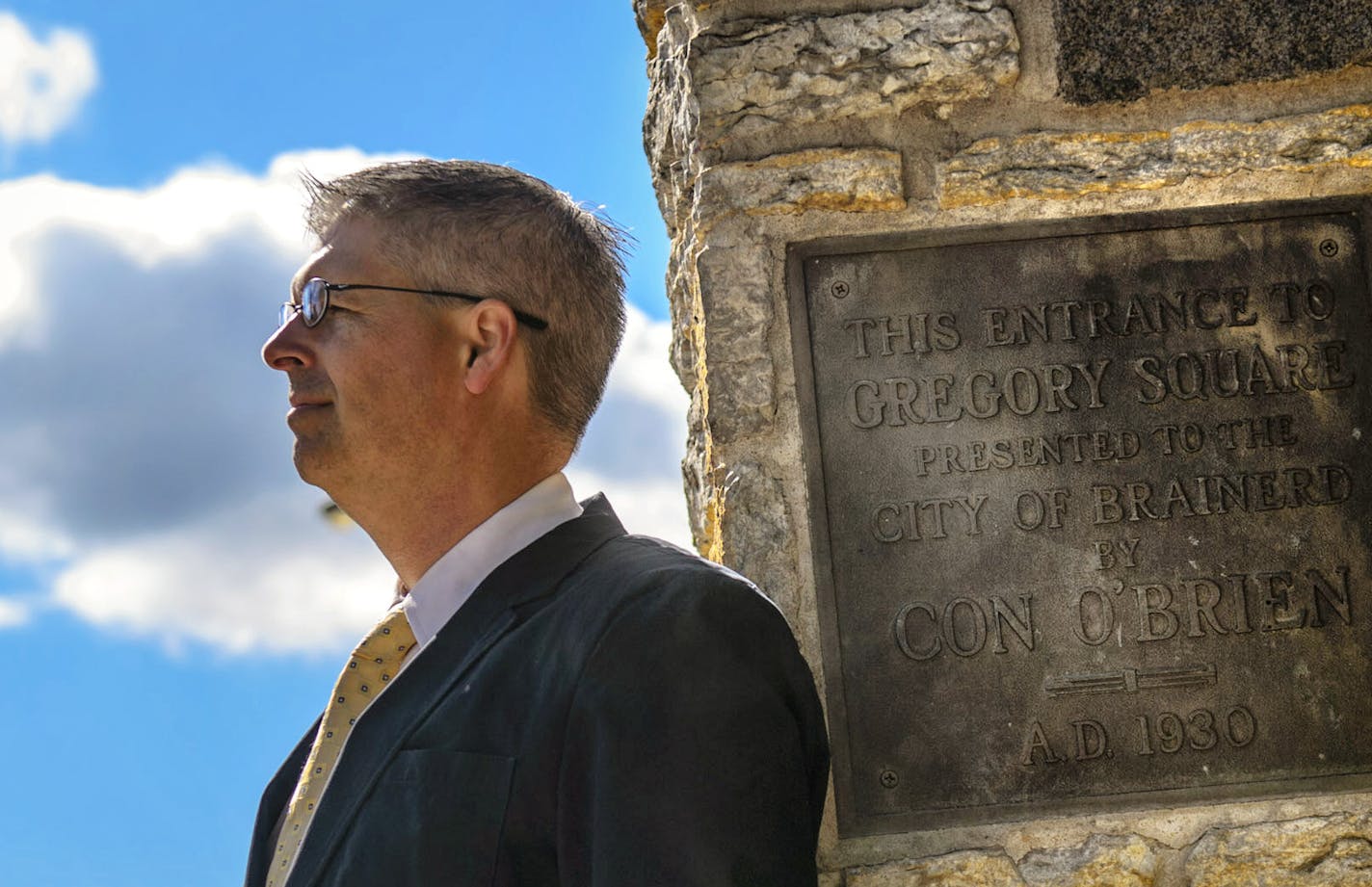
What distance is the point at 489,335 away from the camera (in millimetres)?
1804

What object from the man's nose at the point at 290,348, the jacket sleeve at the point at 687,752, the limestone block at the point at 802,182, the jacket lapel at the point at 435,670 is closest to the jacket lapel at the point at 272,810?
the jacket lapel at the point at 435,670

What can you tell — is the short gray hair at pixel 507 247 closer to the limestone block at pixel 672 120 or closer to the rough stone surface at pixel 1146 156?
the limestone block at pixel 672 120

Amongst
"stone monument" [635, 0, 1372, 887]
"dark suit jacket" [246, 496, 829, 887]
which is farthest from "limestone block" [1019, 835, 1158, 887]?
"dark suit jacket" [246, 496, 829, 887]

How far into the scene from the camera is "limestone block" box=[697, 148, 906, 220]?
92.6 inches

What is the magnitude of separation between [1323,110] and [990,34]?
2.08 feet

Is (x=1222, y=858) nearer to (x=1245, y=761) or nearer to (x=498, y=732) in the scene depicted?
(x=1245, y=761)

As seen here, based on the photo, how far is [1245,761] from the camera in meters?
2.28

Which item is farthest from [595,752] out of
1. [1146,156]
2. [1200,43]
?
[1200,43]

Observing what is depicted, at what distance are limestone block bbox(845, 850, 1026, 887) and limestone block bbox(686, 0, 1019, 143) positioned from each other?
1.30 metres

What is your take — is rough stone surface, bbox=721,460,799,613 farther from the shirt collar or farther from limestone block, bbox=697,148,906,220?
the shirt collar

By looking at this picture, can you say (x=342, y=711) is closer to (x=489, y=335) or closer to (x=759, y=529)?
(x=489, y=335)

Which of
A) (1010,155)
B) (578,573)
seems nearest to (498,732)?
(578,573)

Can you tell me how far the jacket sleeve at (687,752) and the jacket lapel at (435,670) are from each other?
19cm

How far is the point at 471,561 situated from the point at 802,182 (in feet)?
3.37
